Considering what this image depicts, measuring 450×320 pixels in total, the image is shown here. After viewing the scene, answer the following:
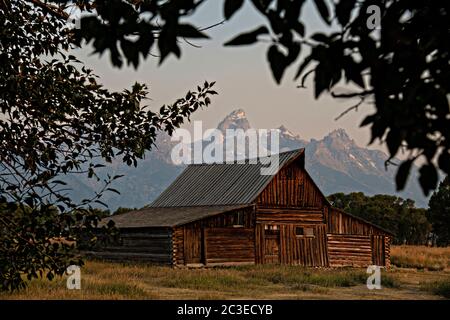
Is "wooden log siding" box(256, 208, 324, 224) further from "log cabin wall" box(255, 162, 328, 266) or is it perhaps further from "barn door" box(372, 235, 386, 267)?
"barn door" box(372, 235, 386, 267)

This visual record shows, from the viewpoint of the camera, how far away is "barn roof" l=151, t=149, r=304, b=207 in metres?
39.5

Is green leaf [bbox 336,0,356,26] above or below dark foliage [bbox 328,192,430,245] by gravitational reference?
above

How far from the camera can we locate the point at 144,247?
3716cm

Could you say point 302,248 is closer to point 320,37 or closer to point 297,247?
point 297,247

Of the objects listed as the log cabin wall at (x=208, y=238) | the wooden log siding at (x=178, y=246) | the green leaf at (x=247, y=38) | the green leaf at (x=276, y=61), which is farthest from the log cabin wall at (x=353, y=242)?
the green leaf at (x=247, y=38)

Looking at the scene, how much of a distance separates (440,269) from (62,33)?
119 feet

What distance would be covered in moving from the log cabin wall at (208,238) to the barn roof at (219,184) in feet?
5.27

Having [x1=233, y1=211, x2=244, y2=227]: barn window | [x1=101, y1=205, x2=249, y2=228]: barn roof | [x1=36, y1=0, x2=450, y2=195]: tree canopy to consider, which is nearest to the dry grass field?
[x1=101, y1=205, x2=249, y2=228]: barn roof

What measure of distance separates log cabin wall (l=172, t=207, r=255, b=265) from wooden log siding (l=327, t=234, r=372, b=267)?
20.0 ft

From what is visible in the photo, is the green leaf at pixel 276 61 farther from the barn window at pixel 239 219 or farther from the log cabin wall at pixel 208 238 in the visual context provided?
the barn window at pixel 239 219

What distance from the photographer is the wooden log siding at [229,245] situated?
118ft

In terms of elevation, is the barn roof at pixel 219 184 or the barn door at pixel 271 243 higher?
the barn roof at pixel 219 184

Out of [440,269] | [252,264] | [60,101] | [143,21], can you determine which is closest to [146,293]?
[60,101]

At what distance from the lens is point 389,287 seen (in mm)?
26750
